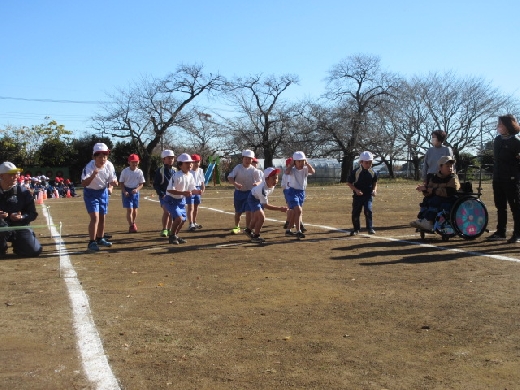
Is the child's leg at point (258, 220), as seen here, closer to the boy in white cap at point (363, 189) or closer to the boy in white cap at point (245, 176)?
the boy in white cap at point (245, 176)

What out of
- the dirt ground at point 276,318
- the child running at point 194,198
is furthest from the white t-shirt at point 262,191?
the child running at point 194,198

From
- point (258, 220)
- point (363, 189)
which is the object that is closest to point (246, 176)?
point (258, 220)

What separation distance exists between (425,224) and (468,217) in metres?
0.72

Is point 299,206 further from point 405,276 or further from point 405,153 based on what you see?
point 405,153

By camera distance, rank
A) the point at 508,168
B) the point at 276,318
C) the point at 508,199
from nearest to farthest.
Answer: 1. the point at 276,318
2. the point at 508,168
3. the point at 508,199

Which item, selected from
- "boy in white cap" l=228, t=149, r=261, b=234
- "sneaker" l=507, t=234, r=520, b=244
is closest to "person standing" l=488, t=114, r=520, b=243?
"sneaker" l=507, t=234, r=520, b=244

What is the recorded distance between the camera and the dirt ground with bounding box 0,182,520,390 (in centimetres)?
384

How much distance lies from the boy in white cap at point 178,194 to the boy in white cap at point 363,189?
322cm

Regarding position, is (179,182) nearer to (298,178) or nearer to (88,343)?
(298,178)

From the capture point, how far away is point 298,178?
11.6 m

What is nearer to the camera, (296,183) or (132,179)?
(296,183)

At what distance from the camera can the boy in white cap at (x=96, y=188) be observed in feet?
31.6

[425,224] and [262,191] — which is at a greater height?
[262,191]

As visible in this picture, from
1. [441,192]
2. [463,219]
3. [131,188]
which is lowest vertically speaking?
[463,219]
